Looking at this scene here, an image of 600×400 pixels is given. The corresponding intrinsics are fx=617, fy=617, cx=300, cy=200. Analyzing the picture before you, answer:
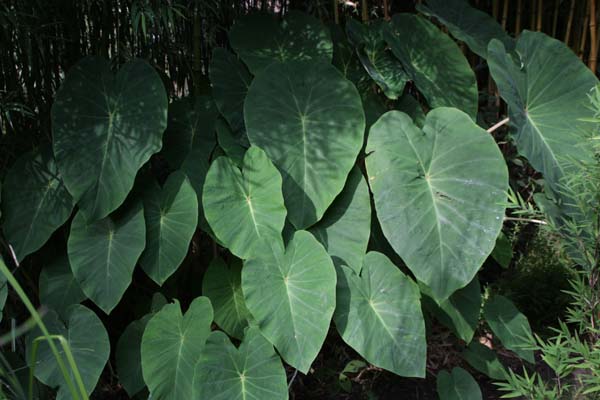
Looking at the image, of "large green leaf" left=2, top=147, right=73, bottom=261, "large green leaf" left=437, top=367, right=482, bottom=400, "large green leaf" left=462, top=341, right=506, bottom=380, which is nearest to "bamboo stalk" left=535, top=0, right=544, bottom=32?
"large green leaf" left=462, top=341, right=506, bottom=380

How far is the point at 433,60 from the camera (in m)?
2.16

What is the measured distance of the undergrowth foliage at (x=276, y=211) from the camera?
170 centimetres

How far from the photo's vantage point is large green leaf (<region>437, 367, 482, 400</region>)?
1.82 m

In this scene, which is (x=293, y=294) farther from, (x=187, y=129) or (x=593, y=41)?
(x=593, y=41)

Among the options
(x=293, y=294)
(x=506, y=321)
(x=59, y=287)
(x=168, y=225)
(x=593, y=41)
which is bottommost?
(x=506, y=321)

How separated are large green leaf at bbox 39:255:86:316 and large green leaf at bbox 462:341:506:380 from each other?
4.00 ft

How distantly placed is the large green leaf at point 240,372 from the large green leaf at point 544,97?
0.98 m

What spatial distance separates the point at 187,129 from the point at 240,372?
2.71ft

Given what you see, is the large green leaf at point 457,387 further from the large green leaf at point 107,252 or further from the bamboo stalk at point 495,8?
the bamboo stalk at point 495,8

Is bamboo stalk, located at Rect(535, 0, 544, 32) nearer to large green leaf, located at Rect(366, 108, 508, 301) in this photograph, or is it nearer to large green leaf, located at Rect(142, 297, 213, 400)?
large green leaf, located at Rect(366, 108, 508, 301)

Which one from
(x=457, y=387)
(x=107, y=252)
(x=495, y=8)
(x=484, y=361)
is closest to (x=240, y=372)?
(x=107, y=252)

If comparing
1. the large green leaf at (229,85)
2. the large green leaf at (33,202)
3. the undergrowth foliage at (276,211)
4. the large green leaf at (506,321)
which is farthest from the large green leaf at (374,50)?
the large green leaf at (33,202)

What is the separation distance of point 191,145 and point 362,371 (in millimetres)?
1000

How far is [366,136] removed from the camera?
2.03m
